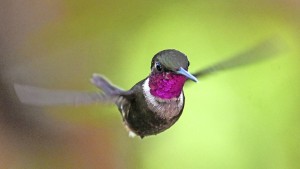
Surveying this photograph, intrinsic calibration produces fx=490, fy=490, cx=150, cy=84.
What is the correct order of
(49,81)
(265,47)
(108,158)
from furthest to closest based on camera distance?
(108,158)
(49,81)
(265,47)

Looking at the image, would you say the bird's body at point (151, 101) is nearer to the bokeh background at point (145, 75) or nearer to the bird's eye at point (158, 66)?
the bird's eye at point (158, 66)

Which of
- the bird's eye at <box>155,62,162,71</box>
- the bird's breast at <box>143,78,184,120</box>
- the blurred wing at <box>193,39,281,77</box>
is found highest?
the blurred wing at <box>193,39,281,77</box>

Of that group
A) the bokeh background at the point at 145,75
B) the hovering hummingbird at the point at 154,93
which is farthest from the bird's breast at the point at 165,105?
the bokeh background at the point at 145,75

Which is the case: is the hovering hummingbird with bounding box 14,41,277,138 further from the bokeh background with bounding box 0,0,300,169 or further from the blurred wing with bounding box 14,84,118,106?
the bokeh background with bounding box 0,0,300,169

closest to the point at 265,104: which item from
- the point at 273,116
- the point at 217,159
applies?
the point at 273,116

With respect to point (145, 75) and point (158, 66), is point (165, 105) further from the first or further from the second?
point (145, 75)

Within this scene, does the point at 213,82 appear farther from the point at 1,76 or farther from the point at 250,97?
the point at 1,76

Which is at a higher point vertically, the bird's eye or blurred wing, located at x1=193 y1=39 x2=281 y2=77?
blurred wing, located at x1=193 y1=39 x2=281 y2=77

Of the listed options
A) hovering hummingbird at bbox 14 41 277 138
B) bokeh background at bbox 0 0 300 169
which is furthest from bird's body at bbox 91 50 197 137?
bokeh background at bbox 0 0 300 169
